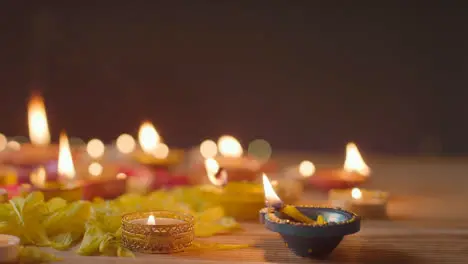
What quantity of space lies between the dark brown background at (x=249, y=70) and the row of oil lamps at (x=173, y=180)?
3.65 feet

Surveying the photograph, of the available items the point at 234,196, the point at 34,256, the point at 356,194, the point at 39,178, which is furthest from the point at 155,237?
the point at 356,194

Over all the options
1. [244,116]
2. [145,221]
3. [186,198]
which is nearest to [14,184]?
[186,198]

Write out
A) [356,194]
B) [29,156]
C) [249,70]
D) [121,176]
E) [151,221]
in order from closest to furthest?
[151,221] < [356,194] < [121,176] < [29,156] < [249,70]

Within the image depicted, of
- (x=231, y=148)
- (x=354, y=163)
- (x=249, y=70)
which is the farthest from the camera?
(x=249, y=70)

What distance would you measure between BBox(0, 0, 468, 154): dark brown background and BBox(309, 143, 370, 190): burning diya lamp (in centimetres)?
138

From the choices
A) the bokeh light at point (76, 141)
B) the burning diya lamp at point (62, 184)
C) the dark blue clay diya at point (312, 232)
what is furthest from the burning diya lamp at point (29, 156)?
the bokeh light at point (76, 141)

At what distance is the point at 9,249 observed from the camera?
91 cm

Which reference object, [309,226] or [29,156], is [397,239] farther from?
[29,156]

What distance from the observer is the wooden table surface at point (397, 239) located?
3.26ft

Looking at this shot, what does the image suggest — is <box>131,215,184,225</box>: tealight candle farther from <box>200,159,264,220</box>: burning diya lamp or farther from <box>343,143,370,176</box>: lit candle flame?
<box>343,143,370,176</box>: lit candle flame

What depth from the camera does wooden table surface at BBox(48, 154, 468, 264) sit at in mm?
994

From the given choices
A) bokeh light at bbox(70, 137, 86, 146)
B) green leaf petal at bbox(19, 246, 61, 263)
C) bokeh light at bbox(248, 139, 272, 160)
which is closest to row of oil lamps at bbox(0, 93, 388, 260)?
green leaf petal at bbox(19, 246, 61, 263)

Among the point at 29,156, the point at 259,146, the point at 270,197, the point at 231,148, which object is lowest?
the point at 270,197

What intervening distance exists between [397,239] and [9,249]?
684 millimetres
